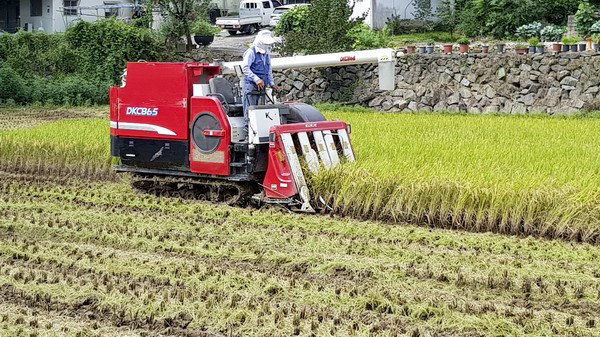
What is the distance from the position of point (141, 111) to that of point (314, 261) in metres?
4.81

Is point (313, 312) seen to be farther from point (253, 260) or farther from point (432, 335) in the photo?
point (253, 260)

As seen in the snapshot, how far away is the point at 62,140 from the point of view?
15.4m

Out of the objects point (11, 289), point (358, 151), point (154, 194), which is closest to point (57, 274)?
point (11, 289)

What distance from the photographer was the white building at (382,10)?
30578mm

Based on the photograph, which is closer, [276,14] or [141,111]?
[141,111]

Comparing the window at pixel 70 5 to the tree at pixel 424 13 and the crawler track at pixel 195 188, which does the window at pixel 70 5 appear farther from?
the crawler track at pixel 195 188

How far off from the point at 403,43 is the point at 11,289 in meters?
21.1

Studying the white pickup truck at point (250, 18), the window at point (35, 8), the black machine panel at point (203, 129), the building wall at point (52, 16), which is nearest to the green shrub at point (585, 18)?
the white pickup truck at point (250, 18)

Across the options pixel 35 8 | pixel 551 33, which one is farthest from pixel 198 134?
pixel 35 8

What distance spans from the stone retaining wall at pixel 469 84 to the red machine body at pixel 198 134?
11605mm

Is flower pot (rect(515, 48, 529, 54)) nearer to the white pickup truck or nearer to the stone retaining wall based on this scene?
the stone retaining wall

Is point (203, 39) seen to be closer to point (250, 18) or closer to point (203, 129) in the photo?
point (250, 18)

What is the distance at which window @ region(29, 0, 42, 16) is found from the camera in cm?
3859

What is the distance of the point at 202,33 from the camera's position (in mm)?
31703
